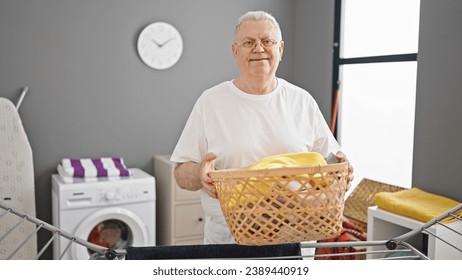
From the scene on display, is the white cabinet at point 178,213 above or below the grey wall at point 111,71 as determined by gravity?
below

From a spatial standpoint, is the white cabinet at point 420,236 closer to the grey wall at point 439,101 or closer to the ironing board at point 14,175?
the grey wall at point 439,101

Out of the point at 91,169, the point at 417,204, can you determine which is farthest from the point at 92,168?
the point at 417,204

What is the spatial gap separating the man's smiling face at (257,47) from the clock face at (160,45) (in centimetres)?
191

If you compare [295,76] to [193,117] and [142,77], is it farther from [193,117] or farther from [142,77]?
[193,117]

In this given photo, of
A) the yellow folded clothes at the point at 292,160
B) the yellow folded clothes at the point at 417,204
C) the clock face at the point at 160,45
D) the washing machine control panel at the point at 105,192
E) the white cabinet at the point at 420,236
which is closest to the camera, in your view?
the yellow folded clothes at the point at 292,160

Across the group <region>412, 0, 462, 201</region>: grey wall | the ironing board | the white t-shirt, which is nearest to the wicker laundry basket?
the white t-shirt

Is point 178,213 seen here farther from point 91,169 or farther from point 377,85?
point 377,85

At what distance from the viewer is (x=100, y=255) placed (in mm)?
1185

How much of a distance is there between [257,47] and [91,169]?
5.83ft

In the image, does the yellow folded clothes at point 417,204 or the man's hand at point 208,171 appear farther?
the yellow folded clothes at point 417,204

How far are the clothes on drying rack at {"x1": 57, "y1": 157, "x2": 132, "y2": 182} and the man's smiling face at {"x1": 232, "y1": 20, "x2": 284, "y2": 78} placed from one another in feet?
5.48

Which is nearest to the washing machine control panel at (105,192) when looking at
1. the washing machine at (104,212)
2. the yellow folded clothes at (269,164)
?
the washing machine at (104,212)

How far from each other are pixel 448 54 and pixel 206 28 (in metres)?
1.59

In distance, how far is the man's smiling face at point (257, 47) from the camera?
1.24 meters
